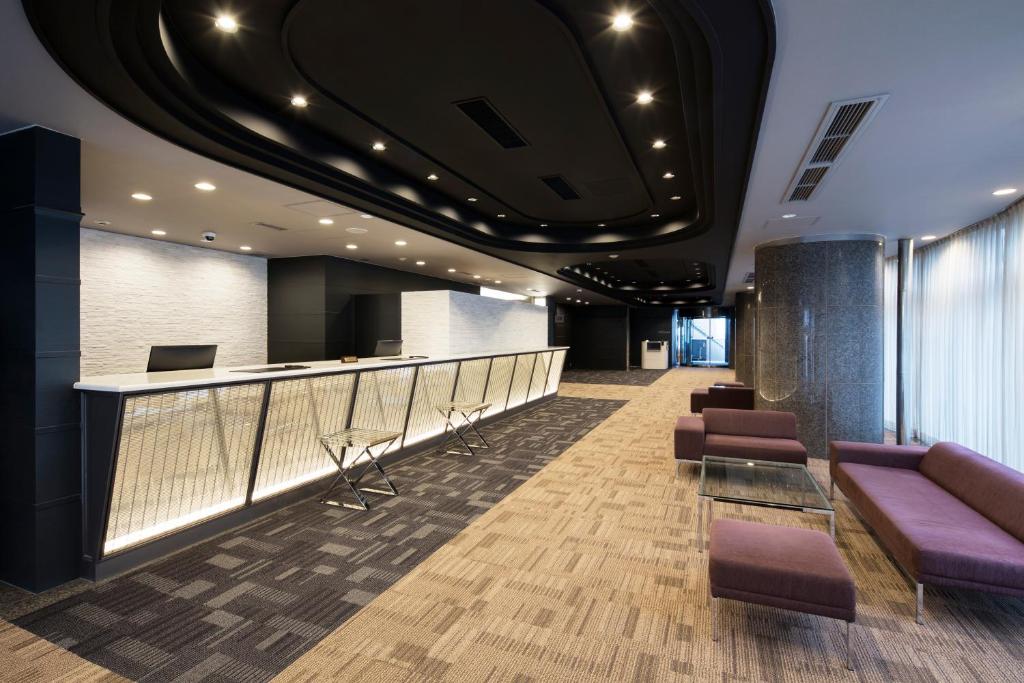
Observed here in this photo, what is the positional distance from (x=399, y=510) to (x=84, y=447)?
2074 millimetres

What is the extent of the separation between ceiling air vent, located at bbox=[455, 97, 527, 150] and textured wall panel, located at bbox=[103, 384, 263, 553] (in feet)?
8.53

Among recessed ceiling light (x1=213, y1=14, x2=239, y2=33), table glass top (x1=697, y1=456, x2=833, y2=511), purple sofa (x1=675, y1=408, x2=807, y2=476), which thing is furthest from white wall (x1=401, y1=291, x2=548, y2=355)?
recessed ceiling light (x1=213, y1=14, x2=239, y2=33)

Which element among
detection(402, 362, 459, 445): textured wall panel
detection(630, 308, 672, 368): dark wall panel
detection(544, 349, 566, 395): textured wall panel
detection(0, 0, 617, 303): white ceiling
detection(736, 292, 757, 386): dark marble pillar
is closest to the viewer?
detection(0, 0, 617, 303): white ceiling

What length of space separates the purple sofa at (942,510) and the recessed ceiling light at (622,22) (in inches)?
120

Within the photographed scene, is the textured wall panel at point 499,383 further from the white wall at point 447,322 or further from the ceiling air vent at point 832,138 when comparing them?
the ceiling air vent at point 832,138

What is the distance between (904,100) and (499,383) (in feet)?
19.9

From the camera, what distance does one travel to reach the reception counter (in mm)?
2898

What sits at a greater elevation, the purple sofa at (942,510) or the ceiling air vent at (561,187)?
the ceiling air vent at (561,187)

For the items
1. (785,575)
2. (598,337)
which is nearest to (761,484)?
(785,575)

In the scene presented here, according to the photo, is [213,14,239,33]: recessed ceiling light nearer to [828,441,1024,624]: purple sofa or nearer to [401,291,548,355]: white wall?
[828,441,1024,624]: purple sofa

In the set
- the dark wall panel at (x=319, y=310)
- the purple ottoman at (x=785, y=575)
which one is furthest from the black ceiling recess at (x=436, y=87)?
the dark wall panel at (x=319, y=310)

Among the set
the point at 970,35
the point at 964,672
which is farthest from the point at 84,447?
the point at 970,35

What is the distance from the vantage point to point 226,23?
2.60 m

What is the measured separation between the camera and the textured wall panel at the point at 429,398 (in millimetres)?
5676
